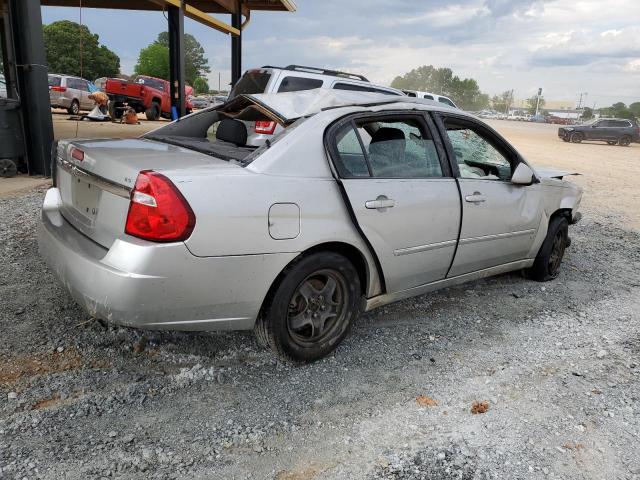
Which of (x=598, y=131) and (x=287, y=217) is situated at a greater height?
(x=287, y=217)

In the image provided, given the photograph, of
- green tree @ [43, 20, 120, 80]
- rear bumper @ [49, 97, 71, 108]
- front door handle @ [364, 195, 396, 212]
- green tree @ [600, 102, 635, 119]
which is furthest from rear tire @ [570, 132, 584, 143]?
green tree @ [43, 20, 120, 80]

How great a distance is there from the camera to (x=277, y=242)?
259 centimetres

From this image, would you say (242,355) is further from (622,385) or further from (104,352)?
(622,385)

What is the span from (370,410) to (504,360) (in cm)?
111

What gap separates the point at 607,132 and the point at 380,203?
30980mm

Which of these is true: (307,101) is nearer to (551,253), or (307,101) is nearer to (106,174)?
(106,174)

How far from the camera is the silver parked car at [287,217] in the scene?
2.39 metres

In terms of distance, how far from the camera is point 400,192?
3129mm

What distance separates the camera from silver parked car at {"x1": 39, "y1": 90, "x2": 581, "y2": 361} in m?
2.39

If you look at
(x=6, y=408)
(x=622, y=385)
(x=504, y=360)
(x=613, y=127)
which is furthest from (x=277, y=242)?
(x=613, y=127)

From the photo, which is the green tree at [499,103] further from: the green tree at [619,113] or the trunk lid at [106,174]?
the trunk lid at [106,174]

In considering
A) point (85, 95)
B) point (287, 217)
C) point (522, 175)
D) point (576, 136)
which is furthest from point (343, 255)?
point (576, 136)

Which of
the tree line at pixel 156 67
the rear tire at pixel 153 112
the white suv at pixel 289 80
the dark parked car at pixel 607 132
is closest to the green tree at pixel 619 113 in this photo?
the tree line at pixel 156 67

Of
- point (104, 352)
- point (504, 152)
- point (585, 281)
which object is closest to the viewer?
point (104, 352)
